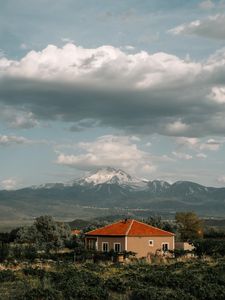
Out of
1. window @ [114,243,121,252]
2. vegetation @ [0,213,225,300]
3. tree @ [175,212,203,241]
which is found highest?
tree @ [175,212,203,241]

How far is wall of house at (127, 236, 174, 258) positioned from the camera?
62906mm

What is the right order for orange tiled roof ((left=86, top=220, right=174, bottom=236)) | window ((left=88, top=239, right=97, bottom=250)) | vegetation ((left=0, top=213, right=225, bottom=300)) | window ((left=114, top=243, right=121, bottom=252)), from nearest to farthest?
vegetation ((left=0, top=213, right=225, bottom=300)), window ((left=114, top=243, right=121, bottom=252)), orange tiled roof ((left=86, top=220, right=174, bottom=236)), window ((left=88, top=239, right=97, bottom=250))

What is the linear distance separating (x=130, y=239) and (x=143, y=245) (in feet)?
6.86

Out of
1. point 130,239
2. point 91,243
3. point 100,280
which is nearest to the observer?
point 100,280

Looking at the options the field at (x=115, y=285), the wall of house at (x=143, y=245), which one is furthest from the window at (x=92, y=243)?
the field at (x=115, y=285)

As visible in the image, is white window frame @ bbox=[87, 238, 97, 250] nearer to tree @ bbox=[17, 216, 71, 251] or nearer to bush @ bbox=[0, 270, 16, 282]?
tree @ bbox=[17, 216, 71, 251]

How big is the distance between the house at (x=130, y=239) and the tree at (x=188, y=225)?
28150 mm

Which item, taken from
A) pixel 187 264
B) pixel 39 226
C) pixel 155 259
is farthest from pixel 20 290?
pixel 39 226

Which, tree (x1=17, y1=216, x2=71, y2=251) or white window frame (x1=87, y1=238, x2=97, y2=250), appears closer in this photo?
white window frame (x1=87, y1=238, x2=97, y2=250)

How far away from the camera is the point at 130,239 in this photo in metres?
62.9

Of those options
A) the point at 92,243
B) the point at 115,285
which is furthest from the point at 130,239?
the point at 115,285

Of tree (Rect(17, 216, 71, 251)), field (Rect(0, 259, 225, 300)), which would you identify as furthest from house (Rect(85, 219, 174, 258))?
field (Rect(0, 259, 225, 300))

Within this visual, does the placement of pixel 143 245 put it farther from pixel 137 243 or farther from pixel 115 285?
pixel 115 285

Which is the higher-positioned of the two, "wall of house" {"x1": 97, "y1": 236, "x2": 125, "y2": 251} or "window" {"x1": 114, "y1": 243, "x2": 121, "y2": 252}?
"wall of house" {"x1": 97, "y1": 236, "x2": 125, "y2": 251}
